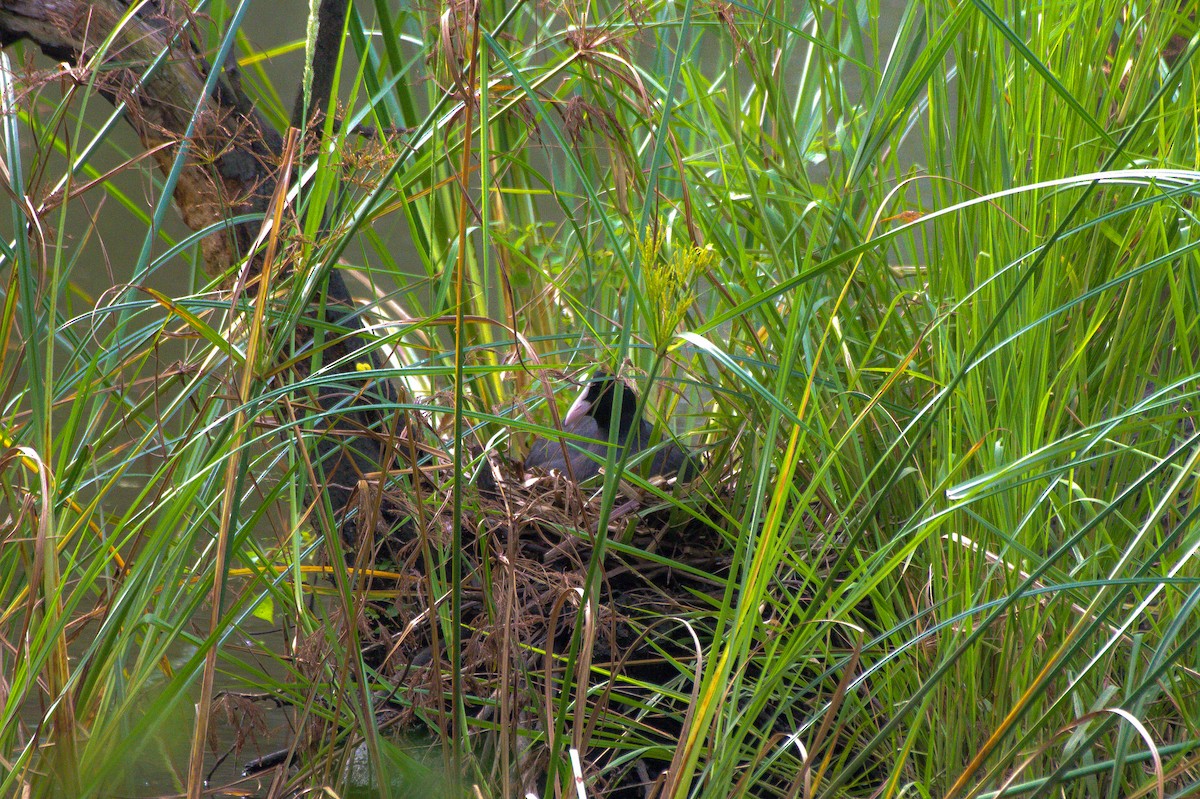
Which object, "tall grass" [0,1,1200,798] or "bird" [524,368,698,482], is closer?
"tall grass" [0,1,1200,798]

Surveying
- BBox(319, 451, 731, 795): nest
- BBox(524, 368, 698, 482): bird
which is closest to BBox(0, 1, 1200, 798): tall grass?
BBox(319, 451, 731, 795): nest

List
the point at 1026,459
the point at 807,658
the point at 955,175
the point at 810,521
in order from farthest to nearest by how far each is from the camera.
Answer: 1. the point at 810,521
2. the point at 955,175
3. the point at 807,658
4. the point at 1026,459

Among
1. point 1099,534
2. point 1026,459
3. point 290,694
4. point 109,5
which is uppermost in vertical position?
point 109,5

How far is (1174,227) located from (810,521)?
34cm

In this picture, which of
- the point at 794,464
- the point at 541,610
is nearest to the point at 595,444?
the point at 541,610

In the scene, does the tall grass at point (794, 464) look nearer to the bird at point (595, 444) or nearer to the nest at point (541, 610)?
the nest at point (541, 610)

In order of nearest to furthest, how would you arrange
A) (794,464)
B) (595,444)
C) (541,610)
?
(794,464) < (541,610) < (595,444)

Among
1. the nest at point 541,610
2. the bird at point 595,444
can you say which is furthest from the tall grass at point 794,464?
the bird at point 595,444

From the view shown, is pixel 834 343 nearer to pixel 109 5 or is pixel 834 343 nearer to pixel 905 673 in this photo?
pixel 905 673

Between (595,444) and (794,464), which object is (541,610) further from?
(794,464)

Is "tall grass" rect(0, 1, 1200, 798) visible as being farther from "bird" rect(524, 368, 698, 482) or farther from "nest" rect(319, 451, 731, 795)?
"bird" rect(524, 368, 698, 482)

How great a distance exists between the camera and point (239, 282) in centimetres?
55

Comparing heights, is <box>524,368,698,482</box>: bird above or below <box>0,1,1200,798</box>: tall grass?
below

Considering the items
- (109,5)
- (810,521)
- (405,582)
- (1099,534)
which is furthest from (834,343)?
(109,5)
